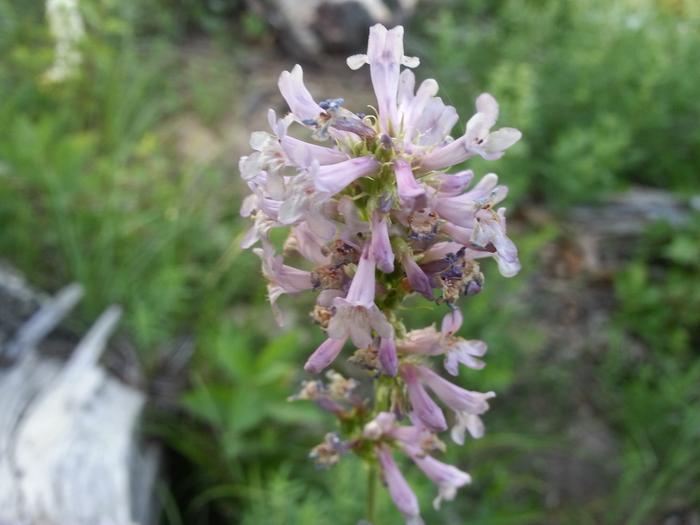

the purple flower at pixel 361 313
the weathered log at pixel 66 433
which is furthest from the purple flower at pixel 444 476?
the weathered log at pixel 66 433

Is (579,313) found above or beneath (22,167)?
beneath

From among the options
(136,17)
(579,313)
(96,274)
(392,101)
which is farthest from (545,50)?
(392,101)

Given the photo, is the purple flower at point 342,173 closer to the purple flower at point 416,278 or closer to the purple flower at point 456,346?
the purple flower at point 416,278

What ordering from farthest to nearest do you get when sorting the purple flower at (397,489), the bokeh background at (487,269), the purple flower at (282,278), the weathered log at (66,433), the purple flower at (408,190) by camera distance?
the bokeh background at (487,269) < the weathered log at (66,433) < the purple flower at (397,489) < the purple flower at (282,278) < the purple flower at (408,190)

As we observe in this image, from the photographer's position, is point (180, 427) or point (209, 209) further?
point (209, 209)

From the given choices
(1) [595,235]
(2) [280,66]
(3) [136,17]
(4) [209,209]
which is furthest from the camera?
(2) [280,66]

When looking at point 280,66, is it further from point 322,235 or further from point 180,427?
point 322,235

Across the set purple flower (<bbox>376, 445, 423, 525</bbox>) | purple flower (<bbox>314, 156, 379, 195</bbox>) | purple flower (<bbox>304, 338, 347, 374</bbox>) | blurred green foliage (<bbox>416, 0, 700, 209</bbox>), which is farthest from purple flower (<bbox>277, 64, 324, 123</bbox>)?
blurred green foliage (<bbox>416, 0, 700, 209</bbox>)
